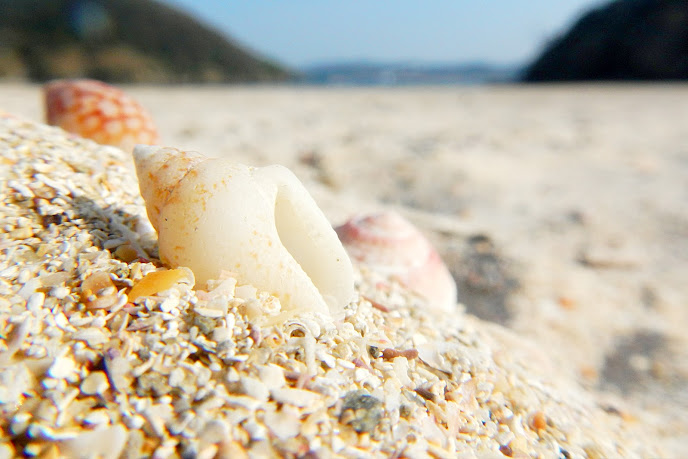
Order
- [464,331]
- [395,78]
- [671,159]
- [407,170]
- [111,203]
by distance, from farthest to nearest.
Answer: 1. [395,78]
2. [671,159]
3. [407,170]
4. [464,331]
5. [111,203]

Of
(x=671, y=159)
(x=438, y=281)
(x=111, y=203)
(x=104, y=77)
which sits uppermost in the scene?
(x=111, y=203)

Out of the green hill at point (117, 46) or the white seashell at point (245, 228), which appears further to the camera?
the green hill at point (117, 46)

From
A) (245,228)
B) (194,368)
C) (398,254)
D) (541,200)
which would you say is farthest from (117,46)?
(194,368)

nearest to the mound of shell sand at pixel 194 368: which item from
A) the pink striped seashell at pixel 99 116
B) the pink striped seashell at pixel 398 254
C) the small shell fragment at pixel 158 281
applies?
the small shell fragment at pixel 158 281

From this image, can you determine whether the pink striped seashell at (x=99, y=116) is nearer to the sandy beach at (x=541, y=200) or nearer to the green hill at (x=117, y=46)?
the sandy beach at (x=541, y=200)

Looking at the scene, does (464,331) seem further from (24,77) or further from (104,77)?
(24,77)

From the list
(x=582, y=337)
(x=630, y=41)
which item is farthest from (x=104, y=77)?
(x=582, y=337)

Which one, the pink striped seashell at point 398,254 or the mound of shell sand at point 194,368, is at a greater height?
the mound of shell sand at point 194,368
